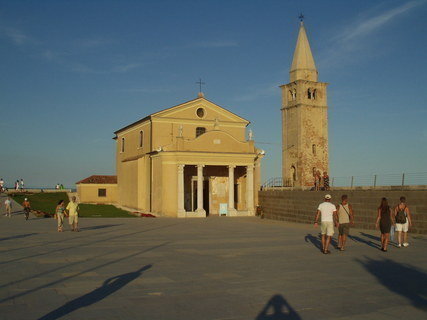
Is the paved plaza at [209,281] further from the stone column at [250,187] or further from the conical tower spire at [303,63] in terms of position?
the conical tower spire at [303,63]

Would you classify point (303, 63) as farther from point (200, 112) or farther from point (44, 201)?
point (44, 201)

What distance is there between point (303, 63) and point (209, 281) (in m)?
47.6

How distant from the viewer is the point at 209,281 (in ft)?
34.7

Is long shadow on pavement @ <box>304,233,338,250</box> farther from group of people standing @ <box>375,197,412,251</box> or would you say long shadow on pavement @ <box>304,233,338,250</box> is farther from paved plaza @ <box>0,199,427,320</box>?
group of people standing @ <box>375,197,412,251</box>

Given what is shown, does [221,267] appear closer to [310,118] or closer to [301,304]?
[301,304]

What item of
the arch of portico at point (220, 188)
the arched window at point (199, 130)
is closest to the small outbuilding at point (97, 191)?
the arched window at point (199, 130)

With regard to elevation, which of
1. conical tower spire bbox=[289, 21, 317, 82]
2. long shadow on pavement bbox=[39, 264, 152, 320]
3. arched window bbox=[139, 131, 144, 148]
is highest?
conical tower spire bbox=[289, 21, 317, 82]

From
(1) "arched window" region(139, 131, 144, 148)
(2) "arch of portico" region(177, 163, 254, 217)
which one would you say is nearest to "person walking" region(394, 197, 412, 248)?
(2) "arch of portico" region(177, 163, 254, 217)

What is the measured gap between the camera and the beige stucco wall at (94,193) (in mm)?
53188

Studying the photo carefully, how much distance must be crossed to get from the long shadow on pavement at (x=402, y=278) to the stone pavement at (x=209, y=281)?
0.07 feet

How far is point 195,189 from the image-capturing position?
41.6 m

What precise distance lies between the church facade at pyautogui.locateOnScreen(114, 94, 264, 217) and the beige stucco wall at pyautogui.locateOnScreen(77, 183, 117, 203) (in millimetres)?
8143

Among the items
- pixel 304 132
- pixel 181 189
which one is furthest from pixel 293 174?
pixel 181 189

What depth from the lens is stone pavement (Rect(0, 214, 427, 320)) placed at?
7.95m
